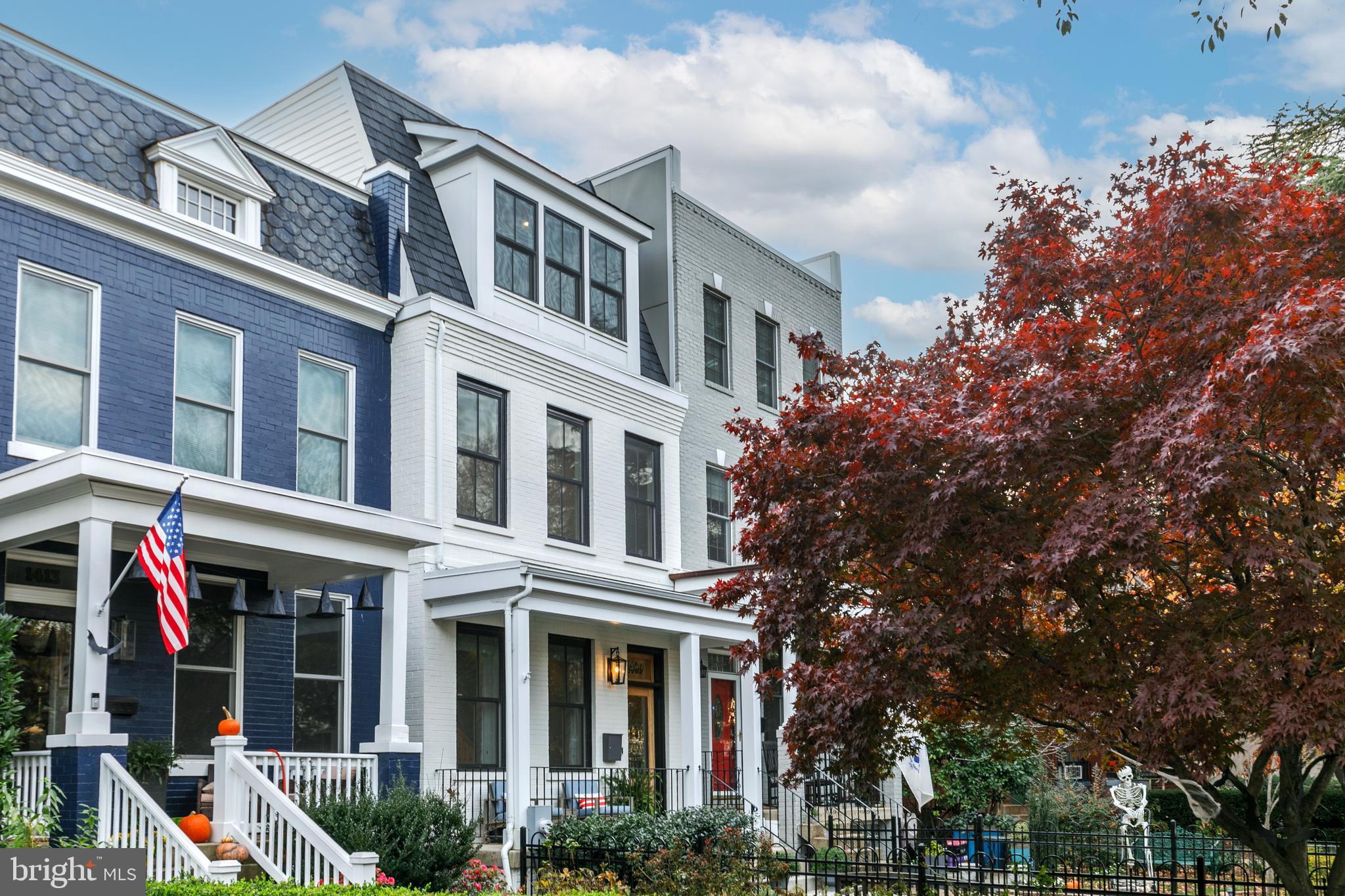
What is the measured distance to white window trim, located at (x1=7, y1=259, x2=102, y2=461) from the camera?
41.6 ft

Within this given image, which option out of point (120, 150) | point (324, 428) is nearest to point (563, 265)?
point (324, 428)

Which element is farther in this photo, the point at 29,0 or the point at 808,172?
the point at 808,172

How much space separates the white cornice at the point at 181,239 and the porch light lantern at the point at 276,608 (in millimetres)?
3714

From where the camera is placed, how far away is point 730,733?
21.7 metres

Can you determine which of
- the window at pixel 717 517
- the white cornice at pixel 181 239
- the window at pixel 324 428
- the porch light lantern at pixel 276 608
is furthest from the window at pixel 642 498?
the porch light lantern at pixel 276 608

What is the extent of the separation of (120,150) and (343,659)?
255 inches

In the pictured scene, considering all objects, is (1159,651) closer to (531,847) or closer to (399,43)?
(531,847)

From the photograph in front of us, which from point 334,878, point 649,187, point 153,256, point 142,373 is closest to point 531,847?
point 334,878

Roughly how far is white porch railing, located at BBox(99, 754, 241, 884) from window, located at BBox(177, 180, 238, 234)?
271 inches

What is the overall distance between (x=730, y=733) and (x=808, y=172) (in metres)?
11.5

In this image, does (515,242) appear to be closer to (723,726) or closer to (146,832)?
(723,726)

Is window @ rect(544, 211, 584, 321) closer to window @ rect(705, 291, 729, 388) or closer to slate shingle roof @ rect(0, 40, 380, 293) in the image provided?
slate shingle roof @ rect(0, 40, 380, 293)

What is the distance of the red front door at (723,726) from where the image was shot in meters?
20.9

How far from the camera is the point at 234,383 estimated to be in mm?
15062
